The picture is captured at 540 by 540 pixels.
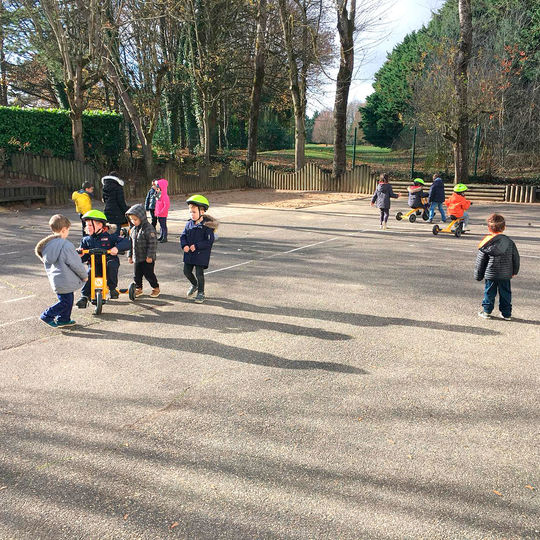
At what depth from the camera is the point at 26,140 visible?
20797 mm

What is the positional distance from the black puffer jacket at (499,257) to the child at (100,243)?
5187 millimetres

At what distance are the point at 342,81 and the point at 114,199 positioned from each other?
1764 cm

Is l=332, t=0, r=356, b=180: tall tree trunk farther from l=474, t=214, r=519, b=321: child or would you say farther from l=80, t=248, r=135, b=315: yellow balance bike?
l=80, t=248, r=135, b=315: yellow balance bike

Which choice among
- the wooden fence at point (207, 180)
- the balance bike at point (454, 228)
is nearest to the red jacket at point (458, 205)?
the balance bike at point (454, 228)

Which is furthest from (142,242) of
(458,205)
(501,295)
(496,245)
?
(458,205)

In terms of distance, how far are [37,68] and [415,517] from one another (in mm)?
36043

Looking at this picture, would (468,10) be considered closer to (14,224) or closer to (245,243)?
(245,243)

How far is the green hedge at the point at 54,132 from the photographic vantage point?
20281mm

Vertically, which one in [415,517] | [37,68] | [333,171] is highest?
[37,68]

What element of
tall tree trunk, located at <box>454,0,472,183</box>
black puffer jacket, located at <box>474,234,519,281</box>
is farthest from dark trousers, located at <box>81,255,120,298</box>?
tall tree trunk, located at <box>454,0,472,183</box>

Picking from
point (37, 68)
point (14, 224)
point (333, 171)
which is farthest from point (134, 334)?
point (37, 68)

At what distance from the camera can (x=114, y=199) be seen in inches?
445

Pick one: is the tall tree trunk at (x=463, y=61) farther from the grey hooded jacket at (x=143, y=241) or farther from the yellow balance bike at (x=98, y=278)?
the yellow balance bike at (x=98, y=278)

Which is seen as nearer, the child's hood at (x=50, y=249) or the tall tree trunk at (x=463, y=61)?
the child's hood at (x=50, y=249)
